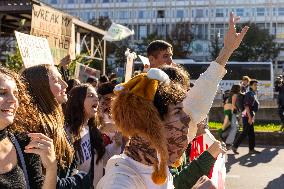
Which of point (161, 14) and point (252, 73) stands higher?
point (161, 14)

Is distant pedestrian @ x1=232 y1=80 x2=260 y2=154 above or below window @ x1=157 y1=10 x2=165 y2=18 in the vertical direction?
below

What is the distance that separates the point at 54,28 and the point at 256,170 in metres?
4.27

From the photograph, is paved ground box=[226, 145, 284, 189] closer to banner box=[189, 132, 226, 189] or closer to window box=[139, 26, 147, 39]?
banner box=[189, 132, 226, 189]

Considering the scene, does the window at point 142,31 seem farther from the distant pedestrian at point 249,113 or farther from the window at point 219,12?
the distant pedestrian at point 249,113

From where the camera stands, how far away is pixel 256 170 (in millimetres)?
8727

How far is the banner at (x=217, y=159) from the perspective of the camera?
316cm

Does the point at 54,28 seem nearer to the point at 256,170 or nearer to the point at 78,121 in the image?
the point at 78,121

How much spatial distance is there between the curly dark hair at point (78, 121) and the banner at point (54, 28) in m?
3.06

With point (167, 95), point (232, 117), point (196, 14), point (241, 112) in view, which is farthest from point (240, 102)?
point (196, 14)

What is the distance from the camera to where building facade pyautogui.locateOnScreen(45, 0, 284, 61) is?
74750 millimetres

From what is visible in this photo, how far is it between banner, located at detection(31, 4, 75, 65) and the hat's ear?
511 centimetres

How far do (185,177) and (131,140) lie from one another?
0.64 meters

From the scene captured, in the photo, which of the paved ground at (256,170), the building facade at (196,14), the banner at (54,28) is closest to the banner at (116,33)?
the paved ground at (256,170)

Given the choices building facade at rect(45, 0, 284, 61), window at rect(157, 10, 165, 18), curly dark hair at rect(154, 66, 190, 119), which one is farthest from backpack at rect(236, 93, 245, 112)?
window at rect(157, 10, 165, 18)
